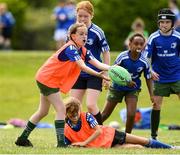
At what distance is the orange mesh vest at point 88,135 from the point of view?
37.3 ft

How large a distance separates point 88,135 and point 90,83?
1494mm

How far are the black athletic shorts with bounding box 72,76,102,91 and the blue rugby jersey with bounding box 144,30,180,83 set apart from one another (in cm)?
104

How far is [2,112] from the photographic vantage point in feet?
73.8

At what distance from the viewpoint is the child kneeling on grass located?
11.3 m

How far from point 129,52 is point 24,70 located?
1364 centimetres

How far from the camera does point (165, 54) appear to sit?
1320 centimetres

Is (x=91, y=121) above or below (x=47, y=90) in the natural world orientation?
below

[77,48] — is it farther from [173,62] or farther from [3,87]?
[3,87]

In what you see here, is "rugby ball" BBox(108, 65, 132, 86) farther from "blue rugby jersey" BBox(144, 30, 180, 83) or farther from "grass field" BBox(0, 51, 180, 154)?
"blue rugby jersey" BBox(144, 30, 180, 83)

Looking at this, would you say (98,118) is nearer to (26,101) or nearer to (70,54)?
(70,54)

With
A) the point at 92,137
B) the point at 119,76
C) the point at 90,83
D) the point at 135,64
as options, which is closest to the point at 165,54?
the point at 135,64

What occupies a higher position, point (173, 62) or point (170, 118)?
point (173, 62)

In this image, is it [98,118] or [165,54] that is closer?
[98,118]

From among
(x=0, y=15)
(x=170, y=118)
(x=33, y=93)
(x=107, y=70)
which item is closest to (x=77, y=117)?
(x=107, y=70)
